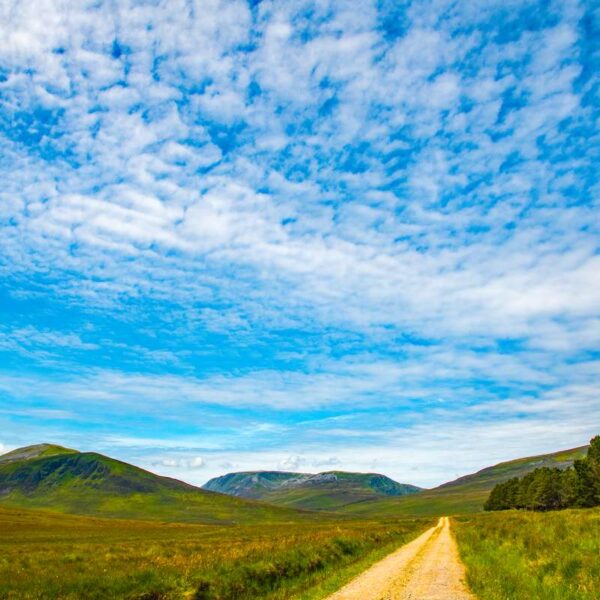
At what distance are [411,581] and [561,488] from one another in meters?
103

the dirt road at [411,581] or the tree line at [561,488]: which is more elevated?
the tree line at [561,488]

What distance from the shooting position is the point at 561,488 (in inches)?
4173

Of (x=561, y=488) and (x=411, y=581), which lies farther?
(x=561, y=488)

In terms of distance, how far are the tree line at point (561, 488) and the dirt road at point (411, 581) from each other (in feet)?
257

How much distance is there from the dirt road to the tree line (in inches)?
3088

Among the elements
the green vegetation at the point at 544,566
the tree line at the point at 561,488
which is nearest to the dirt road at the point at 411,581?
the green vegetation at the point at 544,566

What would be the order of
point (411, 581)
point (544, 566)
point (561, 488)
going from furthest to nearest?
point (561, 488) → point (411, 581) → point (544, 566)

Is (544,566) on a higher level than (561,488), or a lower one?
lower

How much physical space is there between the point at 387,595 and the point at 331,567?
10.8 meters

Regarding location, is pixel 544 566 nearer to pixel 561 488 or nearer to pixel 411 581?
pixel 411 581

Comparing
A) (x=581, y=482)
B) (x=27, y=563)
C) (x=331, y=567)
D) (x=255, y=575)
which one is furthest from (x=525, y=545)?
(x=581, y=482)

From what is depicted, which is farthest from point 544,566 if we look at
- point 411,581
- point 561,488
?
point 561,488

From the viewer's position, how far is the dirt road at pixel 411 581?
54.8 feet

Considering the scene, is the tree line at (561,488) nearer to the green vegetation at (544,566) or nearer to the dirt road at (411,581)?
the green vegetation at (544,566)
